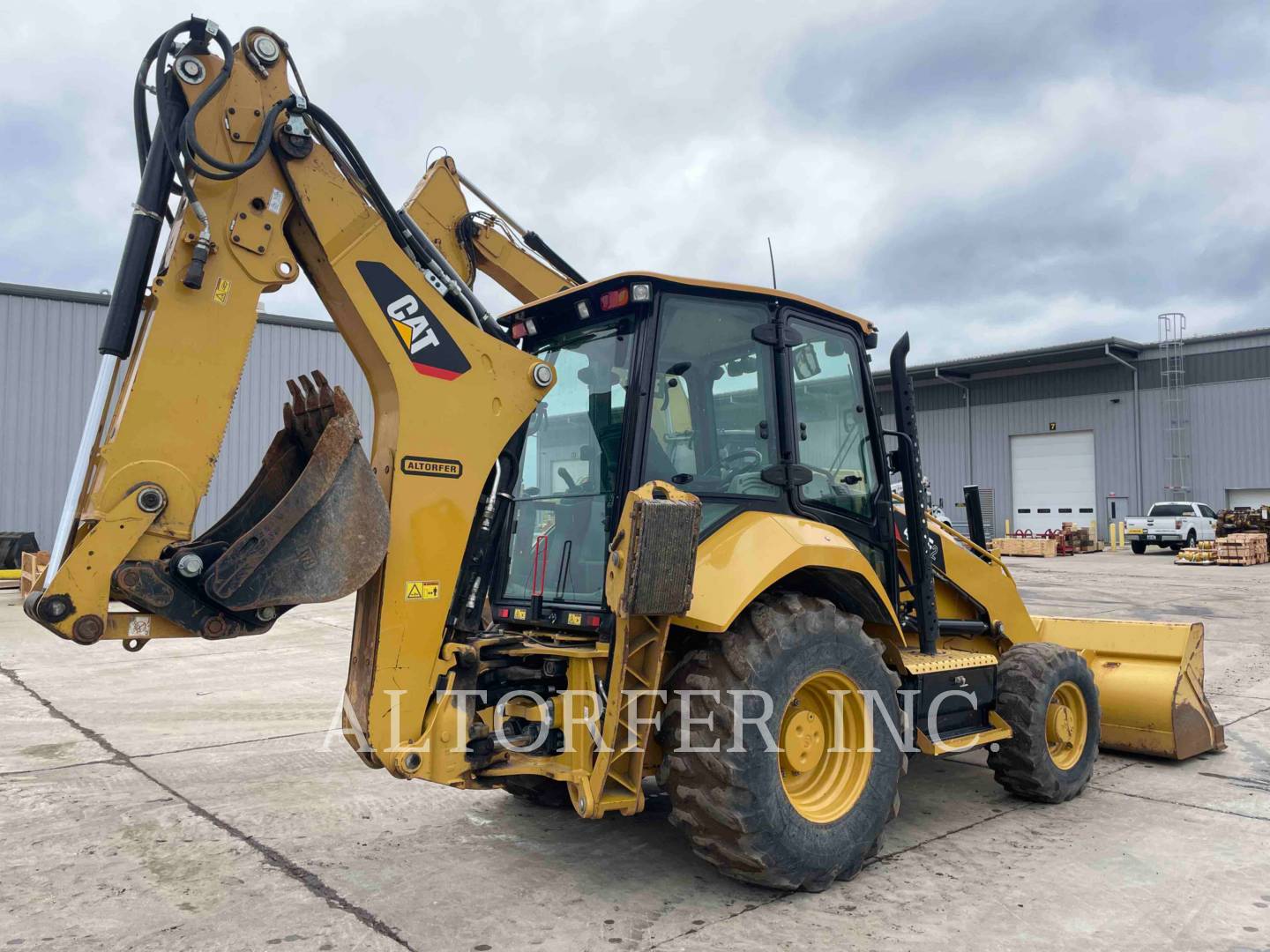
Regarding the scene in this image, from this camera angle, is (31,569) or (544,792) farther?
(544,792)

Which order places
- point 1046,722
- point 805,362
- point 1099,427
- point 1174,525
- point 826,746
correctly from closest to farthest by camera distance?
1. point 826,746
2. point 805,362
3. point 1046,722
4. point 1174,525
5. point 1099,427

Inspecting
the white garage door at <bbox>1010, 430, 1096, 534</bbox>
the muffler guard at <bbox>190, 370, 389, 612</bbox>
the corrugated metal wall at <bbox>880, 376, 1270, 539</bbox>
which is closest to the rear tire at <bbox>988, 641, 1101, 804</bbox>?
the muffler guard at <bbox>190, 370, 389, 612</bbox>

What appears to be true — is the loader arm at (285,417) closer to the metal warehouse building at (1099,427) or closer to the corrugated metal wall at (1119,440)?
the metal warehouse building at (1099,427)

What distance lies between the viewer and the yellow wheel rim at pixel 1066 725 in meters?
5.50

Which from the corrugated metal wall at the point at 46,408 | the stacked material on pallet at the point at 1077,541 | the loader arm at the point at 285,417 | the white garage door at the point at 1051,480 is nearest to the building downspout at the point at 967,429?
the white garage door at the point at 1051,480

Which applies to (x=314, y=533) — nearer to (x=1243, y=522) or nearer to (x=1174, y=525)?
(x=1174, y=525)

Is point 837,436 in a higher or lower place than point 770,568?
higher

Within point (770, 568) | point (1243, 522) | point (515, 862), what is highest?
point (1243, 522)

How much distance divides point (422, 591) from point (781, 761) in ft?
5.68

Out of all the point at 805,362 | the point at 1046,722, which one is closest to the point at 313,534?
the point at 805,362

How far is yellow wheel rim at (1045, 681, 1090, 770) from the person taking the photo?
5496 millimetres

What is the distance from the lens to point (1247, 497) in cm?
3231

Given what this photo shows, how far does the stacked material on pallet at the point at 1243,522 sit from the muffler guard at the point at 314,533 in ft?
98.1

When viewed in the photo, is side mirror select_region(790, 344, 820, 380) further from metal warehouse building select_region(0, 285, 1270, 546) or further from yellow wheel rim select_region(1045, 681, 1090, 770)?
metal warehouse building select_region(0, 285, 1270, 546)
